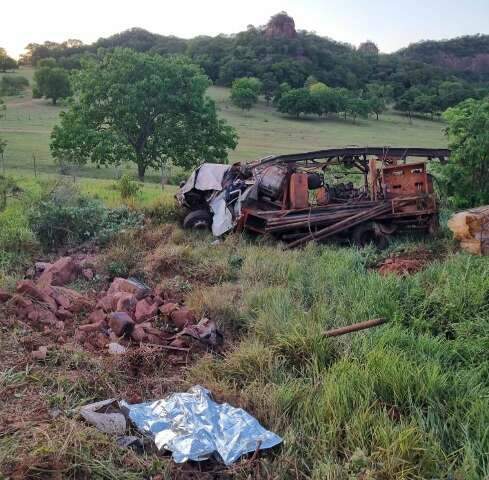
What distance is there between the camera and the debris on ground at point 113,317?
5457 mm

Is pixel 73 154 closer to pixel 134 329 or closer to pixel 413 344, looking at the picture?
pixel 134 329

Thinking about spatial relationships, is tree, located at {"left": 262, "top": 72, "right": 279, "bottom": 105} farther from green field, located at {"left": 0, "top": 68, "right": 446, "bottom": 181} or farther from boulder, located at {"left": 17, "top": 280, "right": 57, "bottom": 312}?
boulder, located at {"left": 17, "top": 280, "right": 57, "bottom": 312}

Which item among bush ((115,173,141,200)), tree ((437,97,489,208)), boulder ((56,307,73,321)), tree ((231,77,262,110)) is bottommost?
boulder ((56,307,73,321))

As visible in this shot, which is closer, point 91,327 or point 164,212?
point 91,327

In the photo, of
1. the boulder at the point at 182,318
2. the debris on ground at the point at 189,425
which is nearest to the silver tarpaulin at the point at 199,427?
the debris on ground at the point at 189,425

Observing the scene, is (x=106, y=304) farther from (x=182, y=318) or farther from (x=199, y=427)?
(x=199, y=427)

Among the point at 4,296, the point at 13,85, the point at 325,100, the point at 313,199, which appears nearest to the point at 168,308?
the point at 4,296

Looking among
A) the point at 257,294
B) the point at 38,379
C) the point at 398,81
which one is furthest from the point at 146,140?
the point at 398,81

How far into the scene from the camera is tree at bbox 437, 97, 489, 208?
1111cm

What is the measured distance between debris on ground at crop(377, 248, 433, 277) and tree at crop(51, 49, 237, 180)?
63.7 feet

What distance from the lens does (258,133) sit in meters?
48.7

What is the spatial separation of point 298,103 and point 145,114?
39232 millimetres

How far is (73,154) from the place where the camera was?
85.9 ft

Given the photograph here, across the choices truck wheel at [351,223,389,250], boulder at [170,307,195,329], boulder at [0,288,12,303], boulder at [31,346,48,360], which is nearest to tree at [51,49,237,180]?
truck wheel at [351,223,389,250]
